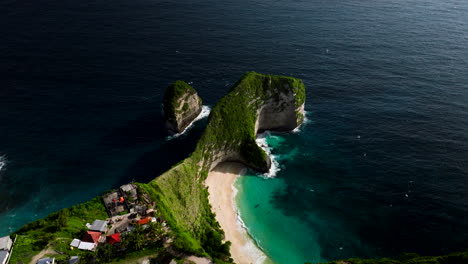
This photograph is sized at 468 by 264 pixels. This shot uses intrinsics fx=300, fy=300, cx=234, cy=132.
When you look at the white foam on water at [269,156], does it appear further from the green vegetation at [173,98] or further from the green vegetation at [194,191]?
the green vegetation at [173,98]

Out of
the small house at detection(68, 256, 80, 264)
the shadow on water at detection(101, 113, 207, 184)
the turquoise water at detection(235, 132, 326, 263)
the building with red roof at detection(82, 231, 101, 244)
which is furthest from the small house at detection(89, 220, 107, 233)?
the turquoise water at detection(235, 132, 326, 263)

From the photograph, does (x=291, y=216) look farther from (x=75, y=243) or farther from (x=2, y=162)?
(x=2, y=162)

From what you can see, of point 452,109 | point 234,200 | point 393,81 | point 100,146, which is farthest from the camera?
point 393,81

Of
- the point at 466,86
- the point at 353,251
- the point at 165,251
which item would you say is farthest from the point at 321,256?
the point at 466,86

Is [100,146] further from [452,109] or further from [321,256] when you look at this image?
[452,109]

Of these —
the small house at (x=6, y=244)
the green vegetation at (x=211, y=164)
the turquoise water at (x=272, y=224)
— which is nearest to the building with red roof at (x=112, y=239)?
the green vegetation at (x=211, y=164)

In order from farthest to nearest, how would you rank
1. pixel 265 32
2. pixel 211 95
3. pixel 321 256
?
pixel 265 32, pixel 211 95, pixel 321 256
